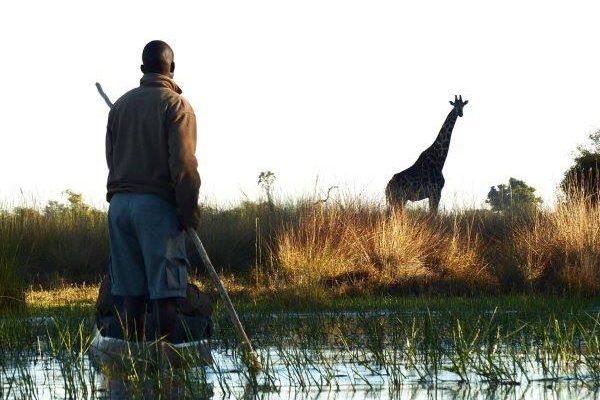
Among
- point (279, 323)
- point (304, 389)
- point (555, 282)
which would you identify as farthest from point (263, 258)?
point (304, 389)

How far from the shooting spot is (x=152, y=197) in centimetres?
736

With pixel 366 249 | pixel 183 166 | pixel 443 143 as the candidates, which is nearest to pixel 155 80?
pixel 183 166

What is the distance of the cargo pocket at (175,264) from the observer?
7.26 meters

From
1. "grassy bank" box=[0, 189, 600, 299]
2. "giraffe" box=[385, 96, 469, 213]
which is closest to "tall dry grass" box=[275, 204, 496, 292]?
"grassy bank" box=[0, 189, 600, 299]

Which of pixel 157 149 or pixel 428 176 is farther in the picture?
pixel 428 176

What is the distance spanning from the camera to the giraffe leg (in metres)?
21.0

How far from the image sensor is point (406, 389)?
21.6ft

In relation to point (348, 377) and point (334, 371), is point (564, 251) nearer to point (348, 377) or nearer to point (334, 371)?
point (334, 371)

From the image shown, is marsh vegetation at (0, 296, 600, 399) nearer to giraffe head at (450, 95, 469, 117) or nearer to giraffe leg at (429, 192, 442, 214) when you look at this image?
giraffe leg at (429, 192, 442, 214)

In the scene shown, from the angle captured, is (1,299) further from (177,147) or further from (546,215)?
(546,215)

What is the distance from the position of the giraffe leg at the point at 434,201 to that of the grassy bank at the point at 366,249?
1.23ft

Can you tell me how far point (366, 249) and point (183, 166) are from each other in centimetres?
1089

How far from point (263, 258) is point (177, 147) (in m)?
11.3

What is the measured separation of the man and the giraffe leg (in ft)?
43.8
